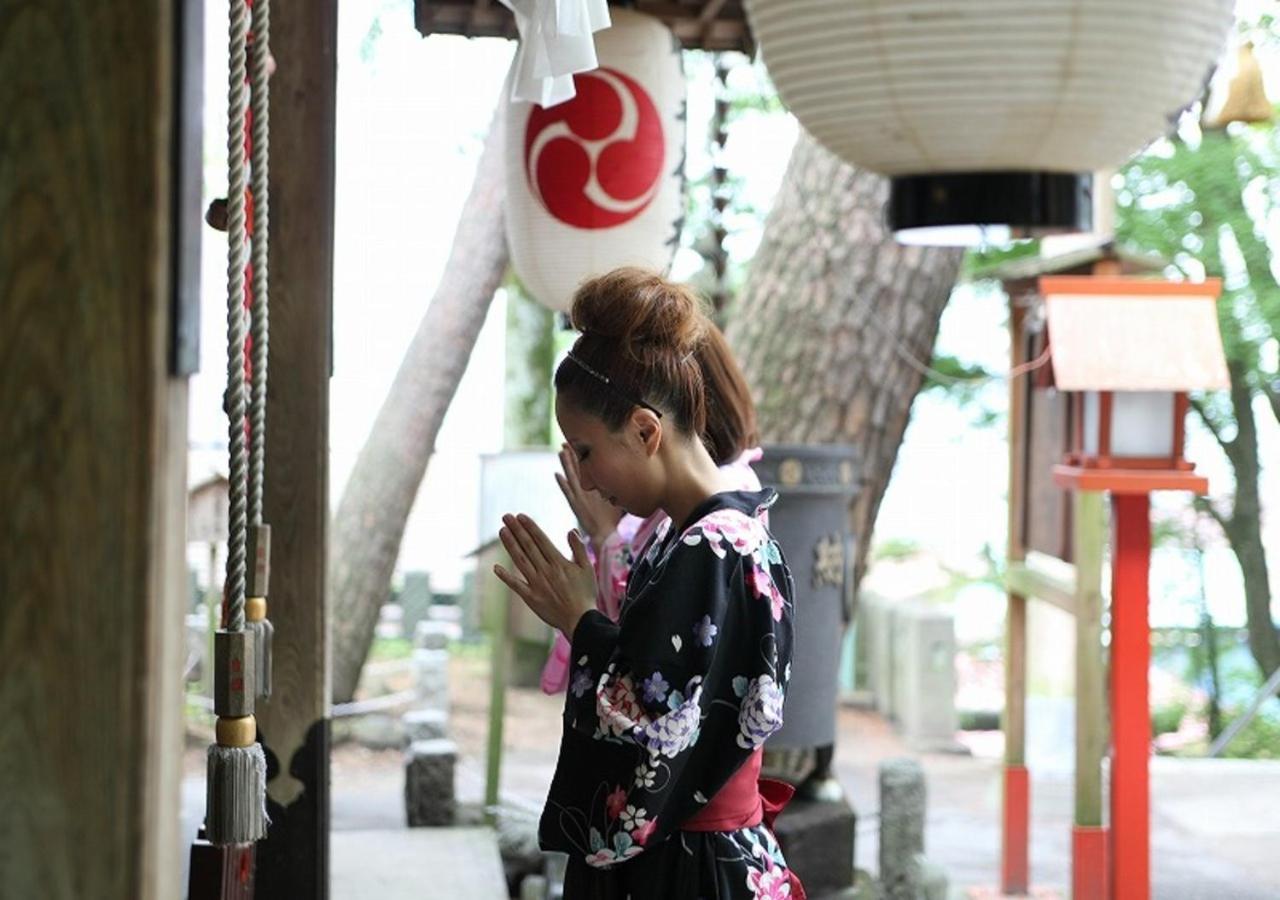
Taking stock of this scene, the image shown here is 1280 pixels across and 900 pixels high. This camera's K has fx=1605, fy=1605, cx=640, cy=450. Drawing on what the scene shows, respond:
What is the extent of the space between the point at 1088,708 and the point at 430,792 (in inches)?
93.8

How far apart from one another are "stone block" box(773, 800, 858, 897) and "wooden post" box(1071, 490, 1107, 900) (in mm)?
844

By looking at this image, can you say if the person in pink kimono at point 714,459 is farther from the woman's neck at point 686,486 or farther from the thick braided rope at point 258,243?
the thick braided rope at point 258,243

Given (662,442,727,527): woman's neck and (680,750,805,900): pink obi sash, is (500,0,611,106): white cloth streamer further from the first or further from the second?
(680,750,805,900): pink obi sash

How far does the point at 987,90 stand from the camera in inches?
92.9

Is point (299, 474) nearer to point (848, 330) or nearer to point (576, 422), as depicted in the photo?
point (576, 422)

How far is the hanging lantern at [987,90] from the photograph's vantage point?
231 centimetres

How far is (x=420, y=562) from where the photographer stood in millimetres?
14867

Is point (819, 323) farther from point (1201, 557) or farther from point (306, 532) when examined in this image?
point (1201, 557)

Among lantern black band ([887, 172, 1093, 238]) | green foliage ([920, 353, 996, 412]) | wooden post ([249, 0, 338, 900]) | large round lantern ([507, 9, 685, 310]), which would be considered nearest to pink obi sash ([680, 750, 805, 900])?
lantern black band ([887, 172, 1093, 238])

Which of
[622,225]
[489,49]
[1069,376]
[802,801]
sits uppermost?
[489,49]

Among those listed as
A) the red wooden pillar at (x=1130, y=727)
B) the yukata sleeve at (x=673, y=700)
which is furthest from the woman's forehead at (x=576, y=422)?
the red wooden pillar at (x=1130, y=727)

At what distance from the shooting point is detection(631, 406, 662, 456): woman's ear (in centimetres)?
216

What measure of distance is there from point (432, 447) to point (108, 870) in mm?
7573

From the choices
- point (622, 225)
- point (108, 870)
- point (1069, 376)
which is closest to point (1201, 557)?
point (1069, 376)
